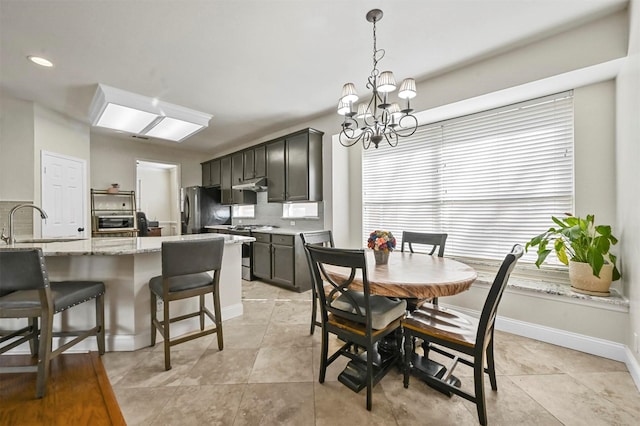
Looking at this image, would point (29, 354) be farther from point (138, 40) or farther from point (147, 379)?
point (138, 40)

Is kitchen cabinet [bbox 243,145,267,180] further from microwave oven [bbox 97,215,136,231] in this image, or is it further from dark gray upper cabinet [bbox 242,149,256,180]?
microwave oven [bbox 97,215,136,231]

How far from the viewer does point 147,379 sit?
1859mm

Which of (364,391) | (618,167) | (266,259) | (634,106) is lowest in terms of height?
(364,391)

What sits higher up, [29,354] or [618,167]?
[618,167]

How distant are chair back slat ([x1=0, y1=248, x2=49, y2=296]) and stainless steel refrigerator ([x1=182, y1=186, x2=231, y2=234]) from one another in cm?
407

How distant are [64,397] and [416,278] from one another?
7.98 feet

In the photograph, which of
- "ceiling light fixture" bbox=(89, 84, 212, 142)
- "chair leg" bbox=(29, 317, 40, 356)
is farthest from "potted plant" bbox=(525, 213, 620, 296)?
"ceiling light fixture" bbox=(89, 84, 212, 142)

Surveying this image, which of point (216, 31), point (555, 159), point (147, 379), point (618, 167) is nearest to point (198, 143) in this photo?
point (216, 31)

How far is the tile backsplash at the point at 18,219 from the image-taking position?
341 centimetres

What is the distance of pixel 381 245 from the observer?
6.72 feet

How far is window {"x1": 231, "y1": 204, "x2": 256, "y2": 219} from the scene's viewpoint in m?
5.61

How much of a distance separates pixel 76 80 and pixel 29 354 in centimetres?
283

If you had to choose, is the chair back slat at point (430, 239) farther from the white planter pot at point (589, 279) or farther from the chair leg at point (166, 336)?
the chair leg at point (166, 336)

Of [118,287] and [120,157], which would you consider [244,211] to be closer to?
[120,157]
